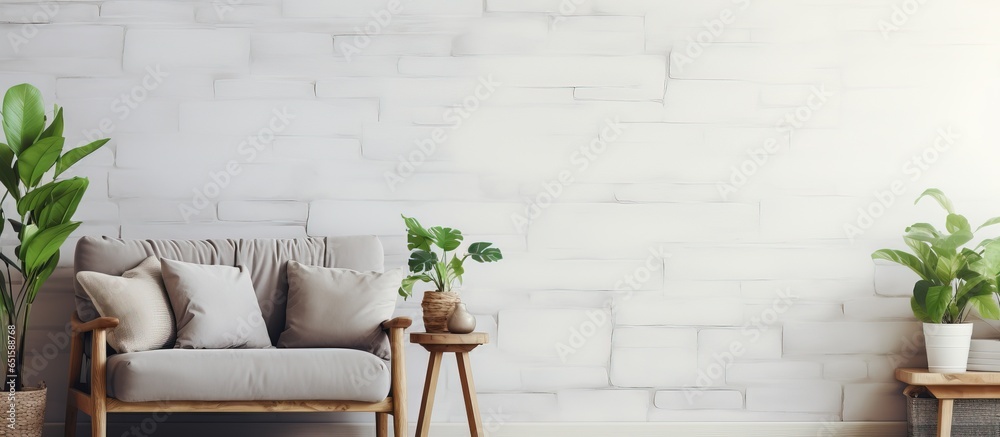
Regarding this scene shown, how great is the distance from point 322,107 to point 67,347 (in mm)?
1483

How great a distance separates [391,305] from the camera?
3.14 meters

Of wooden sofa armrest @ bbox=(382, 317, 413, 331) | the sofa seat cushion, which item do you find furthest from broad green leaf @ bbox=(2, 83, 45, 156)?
wooden sofa armrest @ bbox=(382, 317, 413, 331)

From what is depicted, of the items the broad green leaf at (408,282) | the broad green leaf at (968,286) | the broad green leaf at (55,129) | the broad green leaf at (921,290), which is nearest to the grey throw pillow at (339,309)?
the broad green leaf at (408,282)

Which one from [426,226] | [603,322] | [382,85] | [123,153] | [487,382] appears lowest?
[487,382]

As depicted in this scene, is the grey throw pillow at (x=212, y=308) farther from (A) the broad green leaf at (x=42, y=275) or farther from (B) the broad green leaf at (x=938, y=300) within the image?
(B) the broad green leaf at (x=938, y=300)

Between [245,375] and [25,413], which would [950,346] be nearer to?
[245,375]

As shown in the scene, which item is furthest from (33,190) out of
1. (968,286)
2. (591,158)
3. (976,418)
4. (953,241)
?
(976,418)

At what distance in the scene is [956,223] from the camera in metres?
3.48

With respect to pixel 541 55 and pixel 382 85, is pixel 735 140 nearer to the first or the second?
pixel 541 55

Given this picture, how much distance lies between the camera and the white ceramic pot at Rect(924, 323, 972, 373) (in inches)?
134

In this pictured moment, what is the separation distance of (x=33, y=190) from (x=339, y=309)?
1214mm

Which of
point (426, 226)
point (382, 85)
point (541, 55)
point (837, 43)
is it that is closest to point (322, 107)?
point (382, 85)

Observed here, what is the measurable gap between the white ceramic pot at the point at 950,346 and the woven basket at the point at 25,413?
137 inches

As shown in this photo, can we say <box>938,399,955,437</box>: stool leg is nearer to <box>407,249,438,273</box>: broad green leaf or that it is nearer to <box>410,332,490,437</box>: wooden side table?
<box>410,332,490,437</box>: wooden side table
